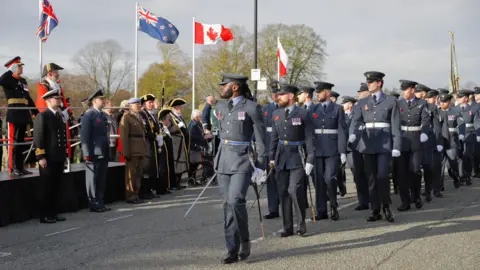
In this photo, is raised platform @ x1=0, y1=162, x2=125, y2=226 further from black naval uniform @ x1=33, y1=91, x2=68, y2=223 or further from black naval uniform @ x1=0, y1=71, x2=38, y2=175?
black naval uniform @ x1=0, y1=71, x2=38, y2=175

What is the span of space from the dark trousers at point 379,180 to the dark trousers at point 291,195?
5.51ft

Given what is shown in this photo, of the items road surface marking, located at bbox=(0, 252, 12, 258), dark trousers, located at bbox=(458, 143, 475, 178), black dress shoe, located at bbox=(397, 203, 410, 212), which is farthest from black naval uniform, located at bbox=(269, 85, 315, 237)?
dark trousers, located at bbox=(458, 143, 475, 178)

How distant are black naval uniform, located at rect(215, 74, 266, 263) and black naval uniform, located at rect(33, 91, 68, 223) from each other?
3.72 m

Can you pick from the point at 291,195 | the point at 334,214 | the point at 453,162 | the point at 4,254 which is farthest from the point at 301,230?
the point at 453,162

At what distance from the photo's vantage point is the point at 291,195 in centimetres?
751

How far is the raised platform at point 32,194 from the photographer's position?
339 inches

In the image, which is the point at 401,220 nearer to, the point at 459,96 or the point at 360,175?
the point at 360,175

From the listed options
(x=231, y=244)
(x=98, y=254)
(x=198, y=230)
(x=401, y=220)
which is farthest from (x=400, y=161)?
(x=98, y=254)

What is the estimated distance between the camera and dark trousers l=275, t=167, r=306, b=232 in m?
7.46

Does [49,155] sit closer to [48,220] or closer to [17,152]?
[48,220]

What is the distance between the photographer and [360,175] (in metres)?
10.2

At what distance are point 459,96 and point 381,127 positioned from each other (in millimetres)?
7632

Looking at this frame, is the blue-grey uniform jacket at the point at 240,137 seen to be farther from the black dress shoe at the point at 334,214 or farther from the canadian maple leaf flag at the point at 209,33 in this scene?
the canadian maple leaf flag at the point at 209,33

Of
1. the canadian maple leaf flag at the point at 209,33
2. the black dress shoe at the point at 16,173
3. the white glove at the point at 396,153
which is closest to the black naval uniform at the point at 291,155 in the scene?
the white glove at the point at 396,153
